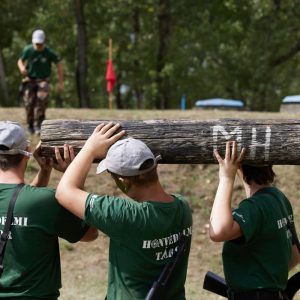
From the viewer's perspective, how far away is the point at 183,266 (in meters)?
3.87

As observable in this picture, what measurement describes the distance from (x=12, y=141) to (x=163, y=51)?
2781cm

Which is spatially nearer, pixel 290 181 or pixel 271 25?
pixel 290 181

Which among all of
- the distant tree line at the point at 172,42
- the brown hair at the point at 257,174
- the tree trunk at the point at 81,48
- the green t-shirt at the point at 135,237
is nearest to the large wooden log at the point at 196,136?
the brown hair at the point at 257,174

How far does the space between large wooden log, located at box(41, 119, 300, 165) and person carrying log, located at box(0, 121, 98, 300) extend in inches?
22.9

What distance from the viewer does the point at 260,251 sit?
160 inches

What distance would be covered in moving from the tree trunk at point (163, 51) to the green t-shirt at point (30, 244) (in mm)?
25945

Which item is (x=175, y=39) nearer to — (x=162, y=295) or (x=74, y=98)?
(x=74, y=98)

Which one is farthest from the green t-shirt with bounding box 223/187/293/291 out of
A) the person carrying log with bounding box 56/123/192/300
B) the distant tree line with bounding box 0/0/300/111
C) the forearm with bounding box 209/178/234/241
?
the distant tree line with bounding box 0/0/300/111

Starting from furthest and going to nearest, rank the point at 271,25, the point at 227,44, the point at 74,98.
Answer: the point at 74,98 < the point at 227,44 < the point at 271,25

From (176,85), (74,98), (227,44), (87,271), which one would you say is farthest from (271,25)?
(87,271)

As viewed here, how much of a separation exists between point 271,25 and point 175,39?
4.49 meters

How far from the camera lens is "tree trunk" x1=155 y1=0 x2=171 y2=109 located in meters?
29.5

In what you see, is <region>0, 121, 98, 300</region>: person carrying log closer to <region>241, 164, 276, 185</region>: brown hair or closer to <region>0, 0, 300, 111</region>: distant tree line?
<region>241, 164, 276, 185</region>: brown hair

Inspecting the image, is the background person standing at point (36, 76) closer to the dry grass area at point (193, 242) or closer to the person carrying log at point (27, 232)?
the dry grass area at point (193, 242)
